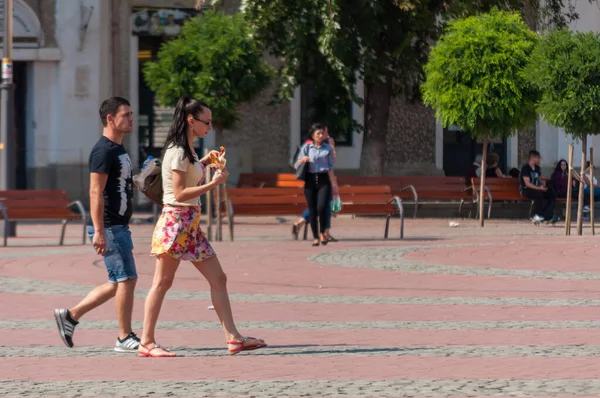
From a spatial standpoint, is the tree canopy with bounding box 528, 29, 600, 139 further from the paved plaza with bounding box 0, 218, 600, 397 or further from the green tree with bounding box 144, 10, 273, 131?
the green tree with bounding box 144, 10, 273, 131

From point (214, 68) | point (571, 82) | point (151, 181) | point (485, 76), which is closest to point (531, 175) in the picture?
point (485, 76)

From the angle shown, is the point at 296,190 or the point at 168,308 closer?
the point at 168,308

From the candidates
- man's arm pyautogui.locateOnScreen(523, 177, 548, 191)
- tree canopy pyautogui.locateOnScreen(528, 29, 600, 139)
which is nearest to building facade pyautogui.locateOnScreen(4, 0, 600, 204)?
man's arm pyautogui.locateOnScreen(523, 177, 548, 191)

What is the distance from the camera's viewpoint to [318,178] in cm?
1881

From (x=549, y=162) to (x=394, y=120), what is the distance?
12.8 ft

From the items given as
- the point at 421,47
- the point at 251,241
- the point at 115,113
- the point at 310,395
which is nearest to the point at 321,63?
the point at 421,47

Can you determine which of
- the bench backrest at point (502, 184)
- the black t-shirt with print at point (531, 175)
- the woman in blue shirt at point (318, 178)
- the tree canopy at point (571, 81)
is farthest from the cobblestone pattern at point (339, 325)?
the bench backrest at point (502, 184)

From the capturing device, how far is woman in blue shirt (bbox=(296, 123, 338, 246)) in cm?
1872

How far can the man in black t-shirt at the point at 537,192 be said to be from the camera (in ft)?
80.6

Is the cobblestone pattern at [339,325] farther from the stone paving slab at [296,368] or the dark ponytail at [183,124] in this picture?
the dark ponytail at [183,124]

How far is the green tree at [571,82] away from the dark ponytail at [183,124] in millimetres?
12841

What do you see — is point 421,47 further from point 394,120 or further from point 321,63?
point 394,120

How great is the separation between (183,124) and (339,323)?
2.45 m

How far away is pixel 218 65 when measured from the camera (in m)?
24.6
